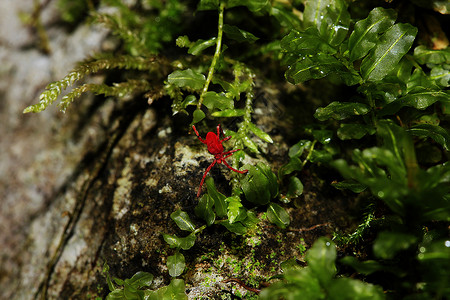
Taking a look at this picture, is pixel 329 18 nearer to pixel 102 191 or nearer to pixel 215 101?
pixel 215 101

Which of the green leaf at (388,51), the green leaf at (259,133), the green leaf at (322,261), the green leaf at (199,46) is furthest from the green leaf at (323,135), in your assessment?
the green leaf at (199,46)

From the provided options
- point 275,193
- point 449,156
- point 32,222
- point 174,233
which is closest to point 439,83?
point 449,156

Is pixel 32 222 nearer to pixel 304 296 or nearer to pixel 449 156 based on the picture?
pixel 304 296

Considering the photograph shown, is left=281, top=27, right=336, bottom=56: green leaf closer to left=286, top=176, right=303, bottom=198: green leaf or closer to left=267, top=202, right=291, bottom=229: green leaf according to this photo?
left=286, top=176, right=303, bottom=198: green leaf

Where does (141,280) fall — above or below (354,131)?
below

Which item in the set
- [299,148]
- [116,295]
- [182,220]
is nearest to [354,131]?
[299,148]

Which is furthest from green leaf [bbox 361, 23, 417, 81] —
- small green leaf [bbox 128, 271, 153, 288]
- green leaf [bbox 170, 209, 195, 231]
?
small green leaf [bbox 128, 271, 153, 288]
